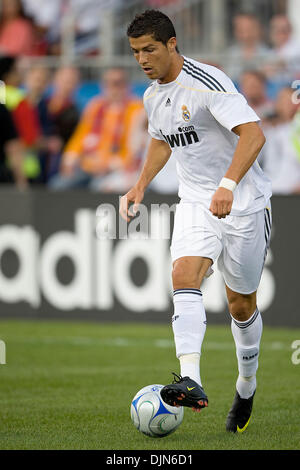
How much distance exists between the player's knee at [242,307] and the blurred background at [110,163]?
542cm

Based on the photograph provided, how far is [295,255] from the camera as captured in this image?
11477mm

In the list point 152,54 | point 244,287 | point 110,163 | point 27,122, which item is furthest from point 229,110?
point 27,122

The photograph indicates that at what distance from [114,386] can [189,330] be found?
8.99 ft

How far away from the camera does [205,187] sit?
5.92 metres

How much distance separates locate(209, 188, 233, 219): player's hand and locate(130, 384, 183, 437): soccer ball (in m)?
1.19

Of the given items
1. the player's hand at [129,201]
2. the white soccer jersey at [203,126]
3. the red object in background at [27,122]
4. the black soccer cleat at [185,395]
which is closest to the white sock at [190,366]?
the black soccer cleat at [185,395]

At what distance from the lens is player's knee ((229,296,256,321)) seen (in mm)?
6020

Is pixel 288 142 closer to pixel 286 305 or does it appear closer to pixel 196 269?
pixel 286 305

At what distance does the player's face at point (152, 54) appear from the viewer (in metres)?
5.57

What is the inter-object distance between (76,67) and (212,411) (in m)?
8.31

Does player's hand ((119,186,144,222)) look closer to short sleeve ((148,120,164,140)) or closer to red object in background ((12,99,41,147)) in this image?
short sleeve ((148,120,164,140))

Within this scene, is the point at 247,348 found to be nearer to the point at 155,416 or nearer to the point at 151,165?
the point at 155,416

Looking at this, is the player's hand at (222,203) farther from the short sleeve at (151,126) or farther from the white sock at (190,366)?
the short sleeve at (151,126)

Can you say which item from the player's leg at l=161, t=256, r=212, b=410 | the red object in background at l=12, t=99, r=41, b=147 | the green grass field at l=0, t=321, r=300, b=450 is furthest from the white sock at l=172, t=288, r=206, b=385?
the red object in background at l=12, t=99, r=41, b=147
